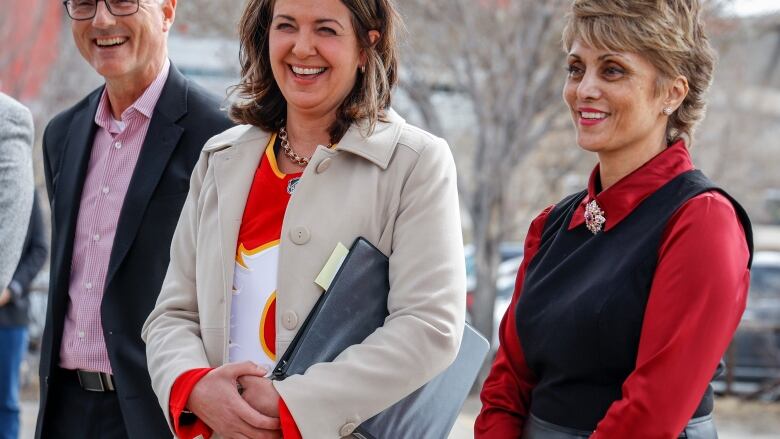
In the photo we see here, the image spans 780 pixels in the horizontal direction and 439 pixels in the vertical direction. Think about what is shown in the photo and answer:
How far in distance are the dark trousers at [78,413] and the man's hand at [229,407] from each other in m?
0.87

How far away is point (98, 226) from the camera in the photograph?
3230 mm

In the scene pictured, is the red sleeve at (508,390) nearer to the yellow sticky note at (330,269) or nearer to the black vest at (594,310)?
the black vest at (594,310)

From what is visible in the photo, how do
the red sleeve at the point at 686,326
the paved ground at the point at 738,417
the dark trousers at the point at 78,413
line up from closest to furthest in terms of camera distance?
the red sleeve at the point at 686,326 → the dark trousers at the point at 78,413 → the paved ground at the point at 738,417

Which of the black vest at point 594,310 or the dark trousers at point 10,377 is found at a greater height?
the black vest at point 594,310

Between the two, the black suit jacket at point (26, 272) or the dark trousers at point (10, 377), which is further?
the black suit jacket at point (26, 272)

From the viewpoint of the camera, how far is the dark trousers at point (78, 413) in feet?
10.5

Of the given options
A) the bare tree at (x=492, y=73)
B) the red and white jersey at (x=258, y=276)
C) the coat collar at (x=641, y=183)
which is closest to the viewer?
the coat collar at (x=641, y=183)

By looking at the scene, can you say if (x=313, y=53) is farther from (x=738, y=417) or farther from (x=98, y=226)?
(x=738, y=417)

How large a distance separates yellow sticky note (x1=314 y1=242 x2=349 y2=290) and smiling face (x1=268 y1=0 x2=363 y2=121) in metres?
0.41

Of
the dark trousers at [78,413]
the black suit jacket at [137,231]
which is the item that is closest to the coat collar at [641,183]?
the black suit jacket at [137,231]

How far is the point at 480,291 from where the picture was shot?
10164mm

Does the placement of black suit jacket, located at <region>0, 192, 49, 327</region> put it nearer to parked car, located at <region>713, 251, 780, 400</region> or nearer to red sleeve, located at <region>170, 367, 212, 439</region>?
red sleeve, located at <region>170, 367, 212, 439</region>

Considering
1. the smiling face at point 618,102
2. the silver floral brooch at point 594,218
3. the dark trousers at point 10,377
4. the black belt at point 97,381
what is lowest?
the dark trousers at point 10,377

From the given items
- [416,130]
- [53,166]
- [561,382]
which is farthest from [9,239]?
[561,382]
